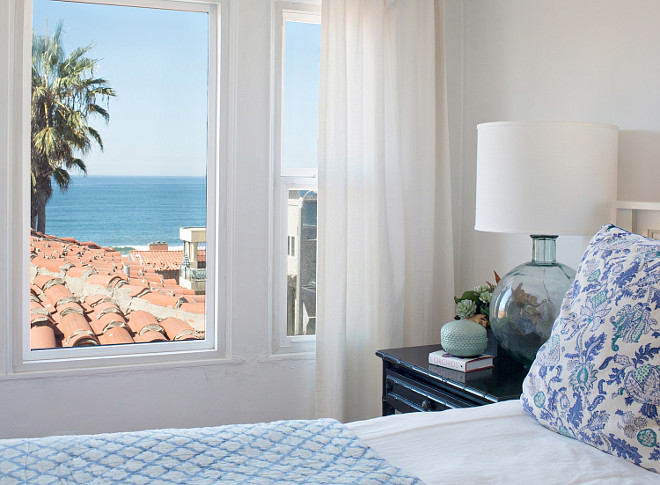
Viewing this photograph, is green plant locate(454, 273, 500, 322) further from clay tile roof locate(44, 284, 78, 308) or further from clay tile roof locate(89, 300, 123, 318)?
clay tile roof locate(44, 284, 78, 308)

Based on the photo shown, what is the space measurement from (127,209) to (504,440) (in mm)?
1953

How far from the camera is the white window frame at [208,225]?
2.54 m

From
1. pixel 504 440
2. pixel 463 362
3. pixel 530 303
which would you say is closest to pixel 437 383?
pixel 463 362

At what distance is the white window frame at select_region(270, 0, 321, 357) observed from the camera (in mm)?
2863

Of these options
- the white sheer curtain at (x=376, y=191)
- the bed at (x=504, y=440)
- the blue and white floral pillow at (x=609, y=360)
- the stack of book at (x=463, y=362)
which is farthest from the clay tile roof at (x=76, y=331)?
the blue and white floral pillow at (x=609, y=360)

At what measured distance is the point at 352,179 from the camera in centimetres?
287

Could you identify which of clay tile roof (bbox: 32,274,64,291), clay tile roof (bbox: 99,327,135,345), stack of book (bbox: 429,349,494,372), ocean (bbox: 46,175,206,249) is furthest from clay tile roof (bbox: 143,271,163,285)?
stack of book (bbox: 429,349,494,372)

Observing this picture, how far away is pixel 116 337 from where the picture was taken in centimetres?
278

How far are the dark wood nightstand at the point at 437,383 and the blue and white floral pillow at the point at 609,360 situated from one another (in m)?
0.51

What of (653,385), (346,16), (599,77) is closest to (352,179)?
(346,16)

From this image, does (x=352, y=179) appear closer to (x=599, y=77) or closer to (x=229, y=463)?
(x=599, y=77)

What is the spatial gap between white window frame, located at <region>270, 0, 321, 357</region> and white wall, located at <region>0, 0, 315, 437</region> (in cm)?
4

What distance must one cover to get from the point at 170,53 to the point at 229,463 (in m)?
2.08

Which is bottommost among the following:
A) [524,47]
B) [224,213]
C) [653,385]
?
[653,385]
